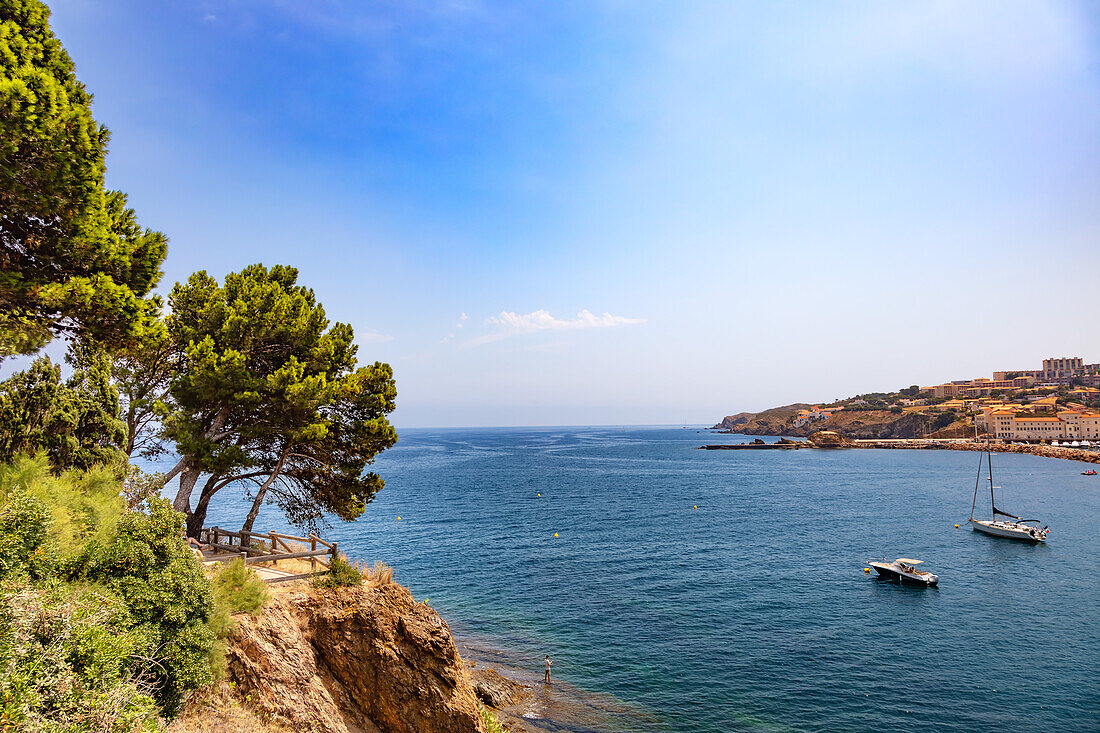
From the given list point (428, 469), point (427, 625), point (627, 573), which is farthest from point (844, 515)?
point (428, 469)

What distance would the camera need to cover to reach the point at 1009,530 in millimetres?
50969

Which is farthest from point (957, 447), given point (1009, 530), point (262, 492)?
point (262, 492)

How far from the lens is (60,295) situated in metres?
12.2

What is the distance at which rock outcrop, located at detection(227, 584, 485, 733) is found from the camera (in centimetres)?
1384

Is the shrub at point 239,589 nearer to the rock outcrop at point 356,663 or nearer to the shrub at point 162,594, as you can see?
the rock outcrop at point 356,663

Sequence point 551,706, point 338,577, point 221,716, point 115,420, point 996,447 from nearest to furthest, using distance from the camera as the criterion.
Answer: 1. point 221,716
2. point 338,577
3. point 115,420
4. point 551,706
5. point 996,447

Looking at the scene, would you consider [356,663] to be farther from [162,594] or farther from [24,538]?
[24,538]

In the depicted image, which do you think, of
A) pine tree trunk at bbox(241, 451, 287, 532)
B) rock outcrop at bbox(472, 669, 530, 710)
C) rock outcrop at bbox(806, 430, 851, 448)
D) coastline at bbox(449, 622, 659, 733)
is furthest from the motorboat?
rock outcrop at bbox(806, 430, 851, 448)

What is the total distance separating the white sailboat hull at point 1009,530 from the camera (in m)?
49.7

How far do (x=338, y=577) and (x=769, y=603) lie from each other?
28.3m

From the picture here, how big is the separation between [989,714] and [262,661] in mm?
27912

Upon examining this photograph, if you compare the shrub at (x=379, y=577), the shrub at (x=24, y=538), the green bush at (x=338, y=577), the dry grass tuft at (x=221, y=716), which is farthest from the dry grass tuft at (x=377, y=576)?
the shrub at (x=24, y=538)

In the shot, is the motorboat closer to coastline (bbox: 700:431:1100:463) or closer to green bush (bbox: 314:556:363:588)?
green bush (bbox: 314:556:363:588)

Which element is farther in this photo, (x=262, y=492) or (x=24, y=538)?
(x=262, y=492)
